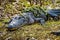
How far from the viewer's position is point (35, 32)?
3947 mm

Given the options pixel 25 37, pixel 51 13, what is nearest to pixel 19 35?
pixel 25 37

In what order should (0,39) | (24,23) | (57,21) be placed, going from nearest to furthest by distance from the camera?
(0,39), (24,23), (57,21)

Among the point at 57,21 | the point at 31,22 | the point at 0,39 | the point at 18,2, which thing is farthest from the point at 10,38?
the point at 18,2

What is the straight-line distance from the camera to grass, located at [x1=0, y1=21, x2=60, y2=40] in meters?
3.61

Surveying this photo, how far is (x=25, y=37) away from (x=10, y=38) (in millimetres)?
281

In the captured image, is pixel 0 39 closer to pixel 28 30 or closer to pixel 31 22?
pixel 28 30

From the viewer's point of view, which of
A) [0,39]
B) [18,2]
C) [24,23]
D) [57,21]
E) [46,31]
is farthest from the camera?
[18,2]

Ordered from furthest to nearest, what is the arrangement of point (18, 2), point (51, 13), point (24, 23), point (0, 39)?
point (18, 2) < point (51, 13) < point (24, 23) < point (0, 39)

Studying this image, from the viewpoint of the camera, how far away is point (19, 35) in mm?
3705

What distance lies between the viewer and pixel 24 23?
4.41 metres

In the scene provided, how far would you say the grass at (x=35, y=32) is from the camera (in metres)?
3.61

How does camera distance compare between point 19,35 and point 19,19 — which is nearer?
point 19,35

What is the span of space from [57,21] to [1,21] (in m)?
1.41

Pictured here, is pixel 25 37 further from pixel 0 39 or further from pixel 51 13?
pixel 51 13
